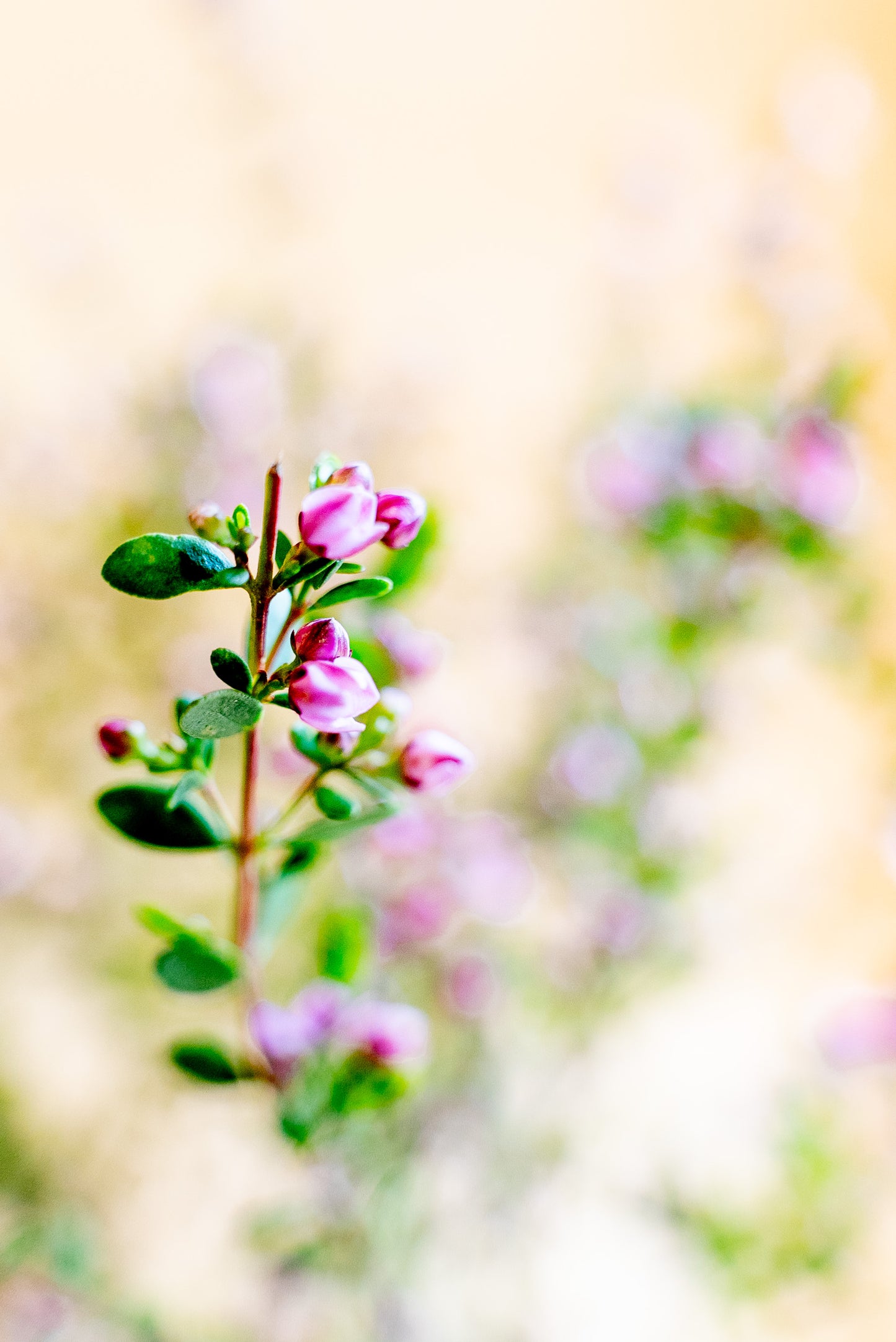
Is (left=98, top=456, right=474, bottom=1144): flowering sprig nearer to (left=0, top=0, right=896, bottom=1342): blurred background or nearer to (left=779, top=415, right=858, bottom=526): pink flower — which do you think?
(left=0, top=0, right=896, bottom=1342): blurred background

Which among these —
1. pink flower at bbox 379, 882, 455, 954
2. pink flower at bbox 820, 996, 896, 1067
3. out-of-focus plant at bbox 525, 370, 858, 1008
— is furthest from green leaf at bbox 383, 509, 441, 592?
pink flower at bbox 820, 996, 896, 1067

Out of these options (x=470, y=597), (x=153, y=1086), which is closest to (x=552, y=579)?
(x=470, y=597)

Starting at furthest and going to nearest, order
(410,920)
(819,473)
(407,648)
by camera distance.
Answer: (410,920), (819,473), (407,648)

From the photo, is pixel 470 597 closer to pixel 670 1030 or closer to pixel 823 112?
pixel 670 1030

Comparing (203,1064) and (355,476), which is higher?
(355,476)

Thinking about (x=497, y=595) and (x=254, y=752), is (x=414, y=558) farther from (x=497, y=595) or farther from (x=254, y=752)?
(x=497, y=595)

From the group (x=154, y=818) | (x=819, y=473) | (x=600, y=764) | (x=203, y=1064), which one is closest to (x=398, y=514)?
(x=154, y=818)

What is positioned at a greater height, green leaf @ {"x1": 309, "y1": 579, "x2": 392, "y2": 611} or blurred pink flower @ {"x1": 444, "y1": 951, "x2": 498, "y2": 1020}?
green leaf @ {"x1": 309, "y1": 579, "x2": 392, "y2": 611}
